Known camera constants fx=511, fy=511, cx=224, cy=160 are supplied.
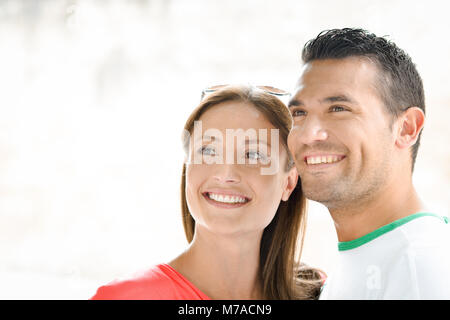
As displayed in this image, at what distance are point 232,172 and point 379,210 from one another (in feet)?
1.41

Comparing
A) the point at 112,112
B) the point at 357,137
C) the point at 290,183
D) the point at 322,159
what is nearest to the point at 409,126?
the point at 357,137

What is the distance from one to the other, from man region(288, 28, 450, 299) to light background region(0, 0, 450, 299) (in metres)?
2.39

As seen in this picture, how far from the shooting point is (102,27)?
4688mm

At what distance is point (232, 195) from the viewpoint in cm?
145

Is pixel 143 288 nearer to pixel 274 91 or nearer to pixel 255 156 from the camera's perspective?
pixel 255 156

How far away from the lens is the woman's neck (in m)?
1.49

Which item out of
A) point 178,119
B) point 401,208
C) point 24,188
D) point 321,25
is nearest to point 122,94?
point 178,119

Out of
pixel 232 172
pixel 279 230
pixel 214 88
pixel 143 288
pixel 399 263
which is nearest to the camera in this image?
pixel 399 263

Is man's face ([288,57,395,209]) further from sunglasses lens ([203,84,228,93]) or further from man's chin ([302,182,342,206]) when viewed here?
sunglasses lens ([203,84,228,93])

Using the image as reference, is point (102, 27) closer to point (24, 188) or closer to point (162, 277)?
point (24, 188)

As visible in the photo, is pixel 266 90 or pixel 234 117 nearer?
pixel 234 117
